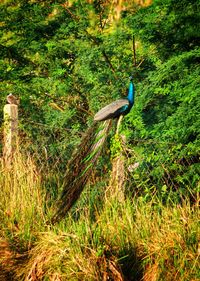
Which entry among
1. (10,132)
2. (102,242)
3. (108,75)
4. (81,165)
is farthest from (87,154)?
(108,75)

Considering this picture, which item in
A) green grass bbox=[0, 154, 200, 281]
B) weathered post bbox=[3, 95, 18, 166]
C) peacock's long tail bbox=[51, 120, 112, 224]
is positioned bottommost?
green grass bbox=[0, 154, 200, 281]

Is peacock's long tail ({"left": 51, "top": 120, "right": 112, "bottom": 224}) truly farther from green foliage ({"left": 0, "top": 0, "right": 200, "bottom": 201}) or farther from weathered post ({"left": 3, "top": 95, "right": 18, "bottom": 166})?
weathered post ({"left": 3, "top": 95, "right": 18, "bottom": 166})

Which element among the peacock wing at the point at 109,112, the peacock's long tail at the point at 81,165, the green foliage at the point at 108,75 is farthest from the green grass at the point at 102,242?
the peacock wing at the point at 109,112

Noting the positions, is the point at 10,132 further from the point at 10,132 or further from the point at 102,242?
the point at 102,242

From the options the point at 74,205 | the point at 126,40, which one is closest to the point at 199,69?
the point at 126,40

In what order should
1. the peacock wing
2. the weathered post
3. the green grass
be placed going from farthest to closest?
1. the weathered post
2. the peacock wing
3. the green grass

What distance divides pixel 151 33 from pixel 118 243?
321 cm

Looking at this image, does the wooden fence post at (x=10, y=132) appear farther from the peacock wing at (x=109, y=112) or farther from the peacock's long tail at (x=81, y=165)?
the peacock wing at (x=109, y=112)

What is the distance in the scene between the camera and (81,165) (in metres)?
5.80

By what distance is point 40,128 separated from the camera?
7582 millimetres

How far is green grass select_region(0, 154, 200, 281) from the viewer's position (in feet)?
14.0

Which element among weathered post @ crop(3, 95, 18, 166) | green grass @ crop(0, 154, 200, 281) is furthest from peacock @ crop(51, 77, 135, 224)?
weathered post @ crop(3, 95, 18, 166)

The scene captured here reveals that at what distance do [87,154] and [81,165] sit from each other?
0.19 m

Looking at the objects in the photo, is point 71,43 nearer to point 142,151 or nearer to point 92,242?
point 142,151
